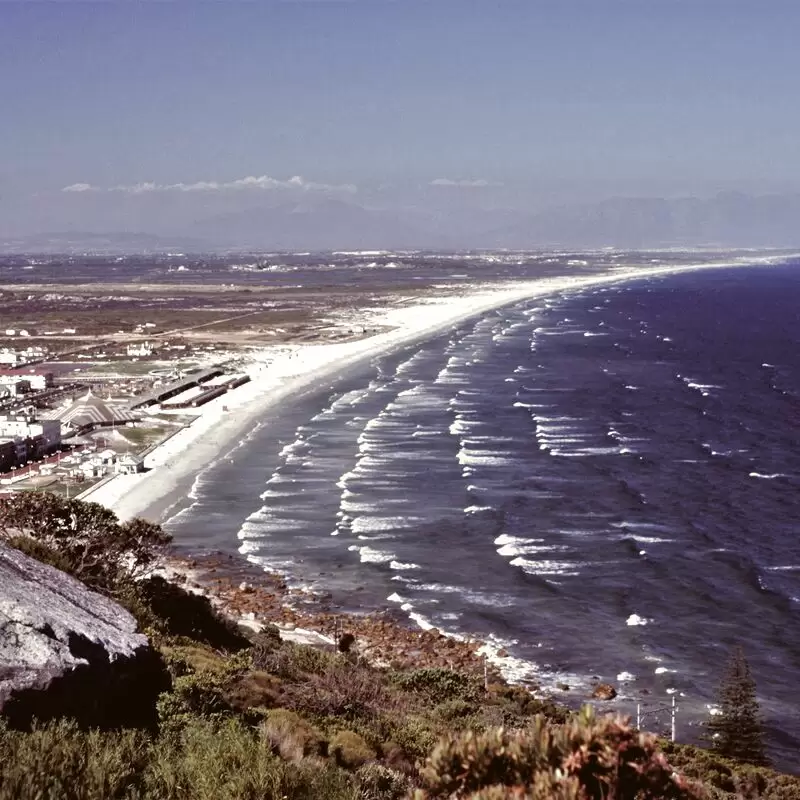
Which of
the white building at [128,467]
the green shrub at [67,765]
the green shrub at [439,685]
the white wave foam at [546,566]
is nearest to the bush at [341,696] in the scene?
the green shrub at [439,685]

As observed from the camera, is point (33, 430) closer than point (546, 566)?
No

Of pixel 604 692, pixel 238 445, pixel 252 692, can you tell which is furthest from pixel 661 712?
pixel 238 445

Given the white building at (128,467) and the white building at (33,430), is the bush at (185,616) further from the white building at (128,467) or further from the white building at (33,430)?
the white building at (33,430)

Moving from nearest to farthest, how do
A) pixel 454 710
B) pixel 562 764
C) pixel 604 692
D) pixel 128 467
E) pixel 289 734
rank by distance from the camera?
pixel 562 764
pixel 289 734
pixel 454 710
pixel 604 692
pixel 128 467

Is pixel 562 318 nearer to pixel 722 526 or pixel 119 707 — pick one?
pixel 722 526

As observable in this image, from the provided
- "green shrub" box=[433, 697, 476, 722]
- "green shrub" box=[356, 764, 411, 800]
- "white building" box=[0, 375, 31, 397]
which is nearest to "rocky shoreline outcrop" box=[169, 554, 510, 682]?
"green shrub" box=[433, 697, 476, 722]

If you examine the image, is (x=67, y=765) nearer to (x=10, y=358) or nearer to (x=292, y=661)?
(x=292, y=661)
